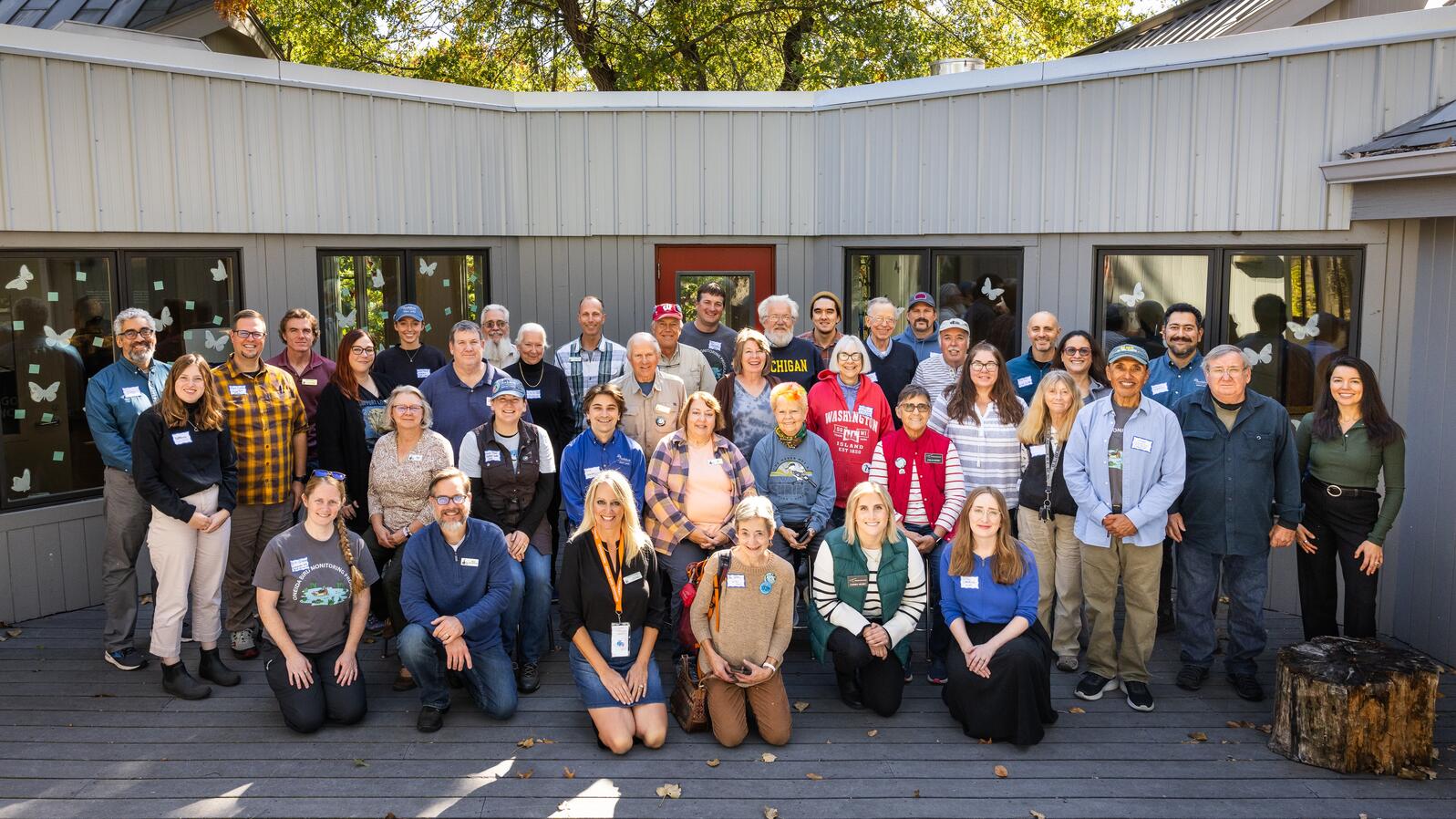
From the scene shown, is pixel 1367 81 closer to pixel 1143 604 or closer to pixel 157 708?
pixel 1143 604

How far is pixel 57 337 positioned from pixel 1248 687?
280 inches

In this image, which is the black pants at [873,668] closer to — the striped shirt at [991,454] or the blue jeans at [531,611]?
the striped shirt at [991,454]

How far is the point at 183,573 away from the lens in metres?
5.92

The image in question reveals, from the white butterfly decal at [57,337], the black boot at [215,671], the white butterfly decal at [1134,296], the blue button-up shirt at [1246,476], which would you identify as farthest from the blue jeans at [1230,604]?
the white butterfly decal at [57,337]

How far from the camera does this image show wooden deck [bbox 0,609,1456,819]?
4.65 metres

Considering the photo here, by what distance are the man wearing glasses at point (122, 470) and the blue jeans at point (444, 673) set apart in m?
1.78

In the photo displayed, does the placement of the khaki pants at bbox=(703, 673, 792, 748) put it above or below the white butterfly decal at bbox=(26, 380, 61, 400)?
below

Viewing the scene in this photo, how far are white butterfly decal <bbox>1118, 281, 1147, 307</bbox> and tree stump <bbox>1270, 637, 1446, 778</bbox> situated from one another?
3234 mm

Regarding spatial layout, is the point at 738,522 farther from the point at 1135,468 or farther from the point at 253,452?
the point at 253,452

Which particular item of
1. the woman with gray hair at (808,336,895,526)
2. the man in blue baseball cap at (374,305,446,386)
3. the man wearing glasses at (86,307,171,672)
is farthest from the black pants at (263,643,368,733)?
the woman with gray hair at (808,336,895,526)

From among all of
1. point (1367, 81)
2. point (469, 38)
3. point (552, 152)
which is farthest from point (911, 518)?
point (469, 38)

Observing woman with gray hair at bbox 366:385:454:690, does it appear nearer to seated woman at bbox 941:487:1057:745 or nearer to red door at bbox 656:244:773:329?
seated woman at bbox 941:487:1057:745

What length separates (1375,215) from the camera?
6.43 m

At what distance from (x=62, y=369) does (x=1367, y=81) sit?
799cm
